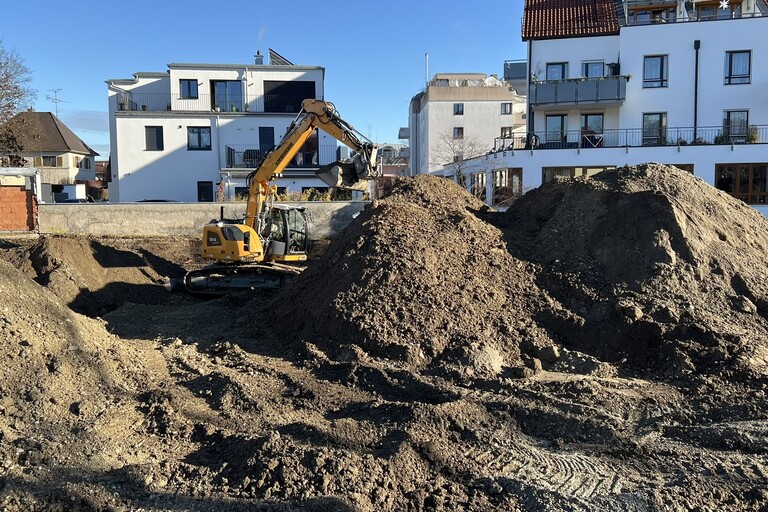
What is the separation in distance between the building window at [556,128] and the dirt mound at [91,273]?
19.8m

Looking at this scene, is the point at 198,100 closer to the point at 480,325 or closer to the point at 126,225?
the point at 126,225

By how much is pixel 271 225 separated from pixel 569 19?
2253cm

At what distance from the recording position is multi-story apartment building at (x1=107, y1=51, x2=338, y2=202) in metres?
32.7

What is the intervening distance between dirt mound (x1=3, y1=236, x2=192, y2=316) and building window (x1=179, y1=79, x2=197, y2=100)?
18.6 m

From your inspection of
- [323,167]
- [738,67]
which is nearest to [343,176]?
[323,167]

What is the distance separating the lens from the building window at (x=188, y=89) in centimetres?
3359

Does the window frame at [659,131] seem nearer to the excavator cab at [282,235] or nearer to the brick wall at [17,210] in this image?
the excavator cab at [282,235]

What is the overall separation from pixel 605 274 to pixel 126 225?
56.5 ft

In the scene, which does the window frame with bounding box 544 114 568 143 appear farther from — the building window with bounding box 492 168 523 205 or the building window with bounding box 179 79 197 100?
the building window with bounding box 179 79 197 100

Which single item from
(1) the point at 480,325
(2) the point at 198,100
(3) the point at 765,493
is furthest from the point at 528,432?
(2) the point at 198,100

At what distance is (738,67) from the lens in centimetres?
Result: 2831

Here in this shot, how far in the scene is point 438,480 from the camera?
523 cm

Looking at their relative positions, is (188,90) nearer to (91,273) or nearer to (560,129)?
(560,129)

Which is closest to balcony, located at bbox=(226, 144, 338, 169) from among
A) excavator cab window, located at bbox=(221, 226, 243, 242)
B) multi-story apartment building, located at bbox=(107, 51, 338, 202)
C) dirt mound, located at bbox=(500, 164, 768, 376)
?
multi-story apartment building, located at bbox=(107, 51, 338, 202)
